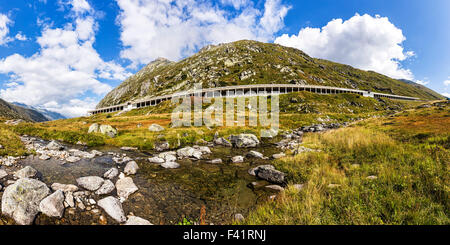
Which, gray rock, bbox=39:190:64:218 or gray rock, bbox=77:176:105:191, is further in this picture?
gray rock, bbox=77:176:105:191

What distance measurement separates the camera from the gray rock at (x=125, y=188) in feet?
29.0

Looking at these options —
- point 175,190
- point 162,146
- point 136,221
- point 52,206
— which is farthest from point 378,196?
point 162,146

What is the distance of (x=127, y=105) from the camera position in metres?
140

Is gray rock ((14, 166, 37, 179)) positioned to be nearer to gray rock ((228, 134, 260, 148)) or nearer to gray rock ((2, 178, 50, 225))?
gray rock ((2, 178, 50, 225))

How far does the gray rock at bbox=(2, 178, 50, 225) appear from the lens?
593 centimetres

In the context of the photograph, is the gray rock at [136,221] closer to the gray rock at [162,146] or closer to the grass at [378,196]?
the grass at [378,196]

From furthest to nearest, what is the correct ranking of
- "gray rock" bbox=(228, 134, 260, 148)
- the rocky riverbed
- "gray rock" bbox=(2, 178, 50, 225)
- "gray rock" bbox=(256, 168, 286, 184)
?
"gray rock" bbox=(228, 134, 260, 148), "gray rock" bbox=(256, 168, 286, 184), the rocky riverbed, "gray rock" bbox=(2, 178, 50, 225)

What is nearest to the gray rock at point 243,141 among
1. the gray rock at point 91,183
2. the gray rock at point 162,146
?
the gray rock at point 162,146

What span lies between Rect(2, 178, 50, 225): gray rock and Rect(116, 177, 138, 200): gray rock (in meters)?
2.90

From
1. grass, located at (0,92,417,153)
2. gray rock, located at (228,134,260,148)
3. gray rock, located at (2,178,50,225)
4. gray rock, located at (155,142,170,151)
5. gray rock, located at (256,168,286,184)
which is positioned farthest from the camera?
grass, located at (0,92,417,153)

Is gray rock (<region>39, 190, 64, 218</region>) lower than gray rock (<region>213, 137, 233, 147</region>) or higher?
lower

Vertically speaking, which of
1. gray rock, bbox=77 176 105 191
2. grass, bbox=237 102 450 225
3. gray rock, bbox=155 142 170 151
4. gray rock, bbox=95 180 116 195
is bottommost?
gray rock, bbox=95 180 116 195

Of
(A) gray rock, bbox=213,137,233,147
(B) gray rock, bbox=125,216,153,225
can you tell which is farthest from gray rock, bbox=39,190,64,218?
(A) gray rock, bbox=213,137,233,147
